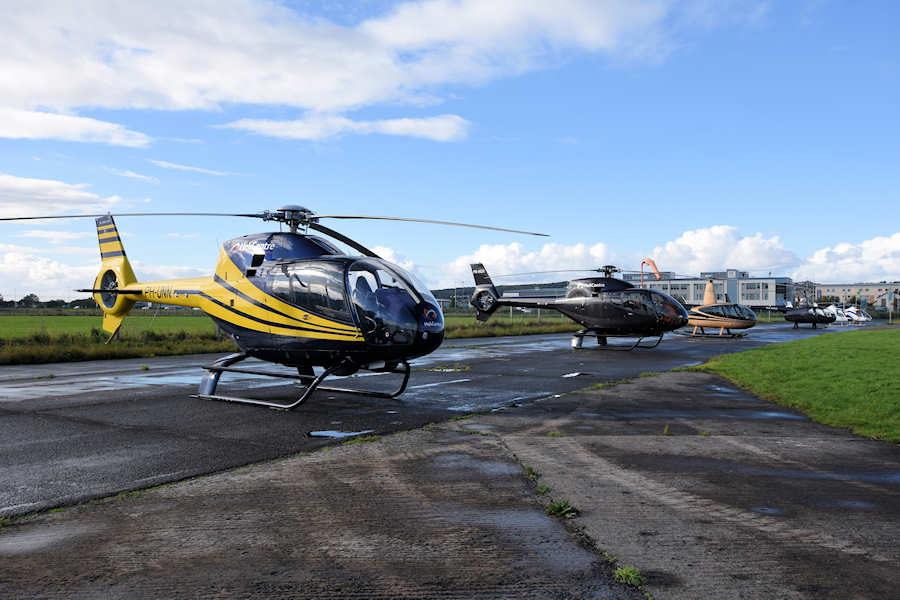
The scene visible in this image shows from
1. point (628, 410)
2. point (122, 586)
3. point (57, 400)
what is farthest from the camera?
point (57, 400)

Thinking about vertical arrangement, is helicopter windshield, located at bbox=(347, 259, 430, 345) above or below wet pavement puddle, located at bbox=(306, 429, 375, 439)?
above

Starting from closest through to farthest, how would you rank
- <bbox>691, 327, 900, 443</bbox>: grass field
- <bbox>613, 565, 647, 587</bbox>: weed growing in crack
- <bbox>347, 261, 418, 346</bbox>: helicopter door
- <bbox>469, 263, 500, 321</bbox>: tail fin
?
<bbox>613, 565, 647, 587</bbox>: weed growing in crack
<bbox>691, 327, 900, 443</bbox>: grass field
<bbox>347, 261, 418, 346</bbox>: helicopter door
<bbox>469, 263, 500, 321</bbox>: tail fin

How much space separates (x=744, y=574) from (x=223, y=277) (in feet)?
33.3

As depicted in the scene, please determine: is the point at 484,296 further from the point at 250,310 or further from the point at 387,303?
the point at 387,303

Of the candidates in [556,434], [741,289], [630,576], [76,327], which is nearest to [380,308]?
[556,434]

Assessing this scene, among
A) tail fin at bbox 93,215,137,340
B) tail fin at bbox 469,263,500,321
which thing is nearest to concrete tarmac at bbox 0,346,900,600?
tail fin at bbox 93,215,137,340

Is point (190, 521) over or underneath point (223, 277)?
underneath

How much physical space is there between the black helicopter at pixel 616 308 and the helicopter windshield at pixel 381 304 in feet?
51.8

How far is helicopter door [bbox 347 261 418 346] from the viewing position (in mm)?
9617

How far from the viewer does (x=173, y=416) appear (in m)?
9.77

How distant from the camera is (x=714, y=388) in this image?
43.6ft

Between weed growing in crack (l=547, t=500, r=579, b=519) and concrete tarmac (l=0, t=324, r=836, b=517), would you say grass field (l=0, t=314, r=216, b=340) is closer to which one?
concrete tarmac (l=0, t=324, r=836, b=517)

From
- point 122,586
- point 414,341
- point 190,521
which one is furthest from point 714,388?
point 122,586

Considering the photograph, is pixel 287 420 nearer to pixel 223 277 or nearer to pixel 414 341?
pixel 414 341
